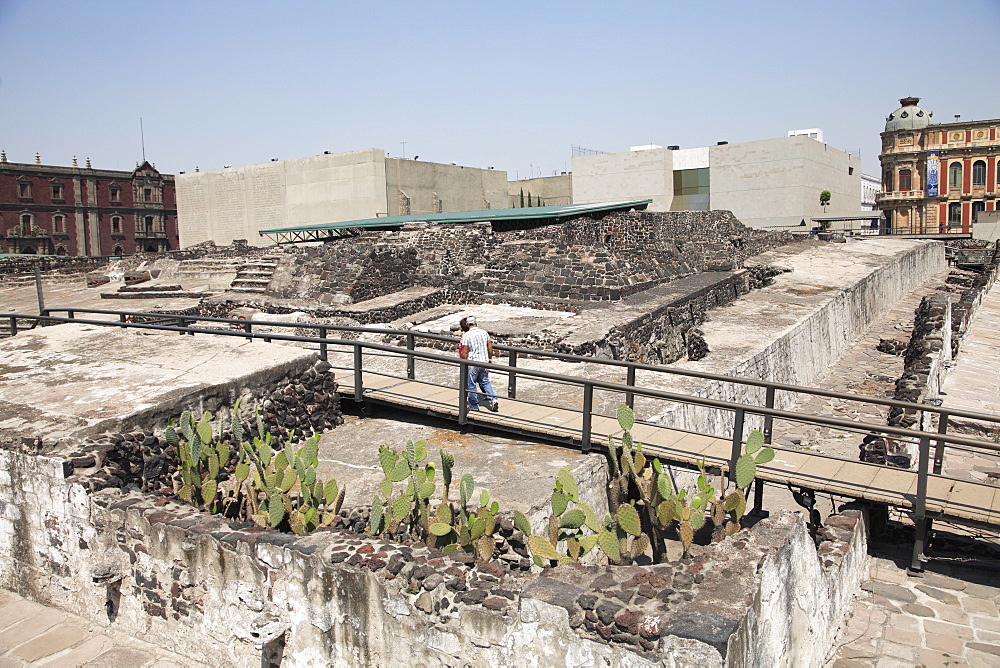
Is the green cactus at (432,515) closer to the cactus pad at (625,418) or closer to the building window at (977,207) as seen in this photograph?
the cactus pad at (625,418)

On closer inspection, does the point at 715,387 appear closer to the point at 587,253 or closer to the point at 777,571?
the point at 777,571

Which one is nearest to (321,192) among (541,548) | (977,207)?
(541,548)

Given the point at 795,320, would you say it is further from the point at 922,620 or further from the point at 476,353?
the point at 922,620

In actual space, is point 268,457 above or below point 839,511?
above

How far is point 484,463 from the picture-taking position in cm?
626

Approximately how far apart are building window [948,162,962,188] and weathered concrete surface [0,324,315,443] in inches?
2525

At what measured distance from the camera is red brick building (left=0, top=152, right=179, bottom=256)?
49.2 metres

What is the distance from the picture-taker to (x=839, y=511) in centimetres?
553

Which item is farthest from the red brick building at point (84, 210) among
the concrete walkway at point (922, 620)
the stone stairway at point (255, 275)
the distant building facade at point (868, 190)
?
the distant building facade at point (868, 190)

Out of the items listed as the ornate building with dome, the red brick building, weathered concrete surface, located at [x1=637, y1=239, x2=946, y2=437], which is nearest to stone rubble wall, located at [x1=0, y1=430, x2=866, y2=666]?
weathered concrete surface, located at [x1=637, y1=239, x2=946, y2=437]

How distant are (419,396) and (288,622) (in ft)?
11.7

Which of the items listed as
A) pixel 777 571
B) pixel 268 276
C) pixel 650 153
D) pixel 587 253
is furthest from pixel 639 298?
pixel 650 153

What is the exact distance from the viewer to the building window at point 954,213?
2298 inches

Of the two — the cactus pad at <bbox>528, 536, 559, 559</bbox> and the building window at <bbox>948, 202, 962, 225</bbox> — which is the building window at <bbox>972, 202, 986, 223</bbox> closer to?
the building window at <bbox>948, 202, 962, 225</bbox>
